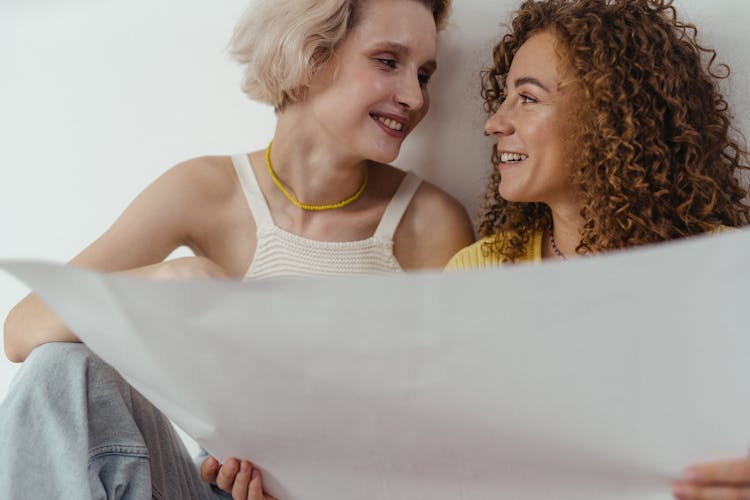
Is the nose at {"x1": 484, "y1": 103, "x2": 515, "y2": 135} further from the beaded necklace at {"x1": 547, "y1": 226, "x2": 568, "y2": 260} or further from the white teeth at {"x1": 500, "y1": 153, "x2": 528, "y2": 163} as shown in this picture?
the beaded necklace at {"x1": 547, "y1": 226, "x2": 568, "y2": 260}

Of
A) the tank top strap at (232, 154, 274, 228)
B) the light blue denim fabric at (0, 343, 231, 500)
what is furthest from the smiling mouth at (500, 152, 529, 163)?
the light blue denim fabric at (0, 343, 231, 500)

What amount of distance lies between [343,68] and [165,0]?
0.51 metres

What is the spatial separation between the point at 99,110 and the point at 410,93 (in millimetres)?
724

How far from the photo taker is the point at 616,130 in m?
1.18

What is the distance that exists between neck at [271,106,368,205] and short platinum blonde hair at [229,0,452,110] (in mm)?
55

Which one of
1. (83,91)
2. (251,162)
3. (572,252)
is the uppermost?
(83,91)

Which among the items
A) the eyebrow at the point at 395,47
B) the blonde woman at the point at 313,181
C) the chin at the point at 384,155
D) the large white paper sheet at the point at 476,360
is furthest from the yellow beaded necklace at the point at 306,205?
the large white paper sheet at the point at 476,360

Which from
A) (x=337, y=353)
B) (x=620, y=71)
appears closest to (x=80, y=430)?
(x=337, y=353)

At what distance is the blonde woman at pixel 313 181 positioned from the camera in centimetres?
133

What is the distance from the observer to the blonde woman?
1.33 metres

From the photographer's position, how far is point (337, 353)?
726 mm

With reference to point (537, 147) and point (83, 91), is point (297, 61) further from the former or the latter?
point (83, 91)

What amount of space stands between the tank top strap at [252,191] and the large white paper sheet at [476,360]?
594 mm

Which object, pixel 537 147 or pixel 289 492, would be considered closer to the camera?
pixel 289 492
